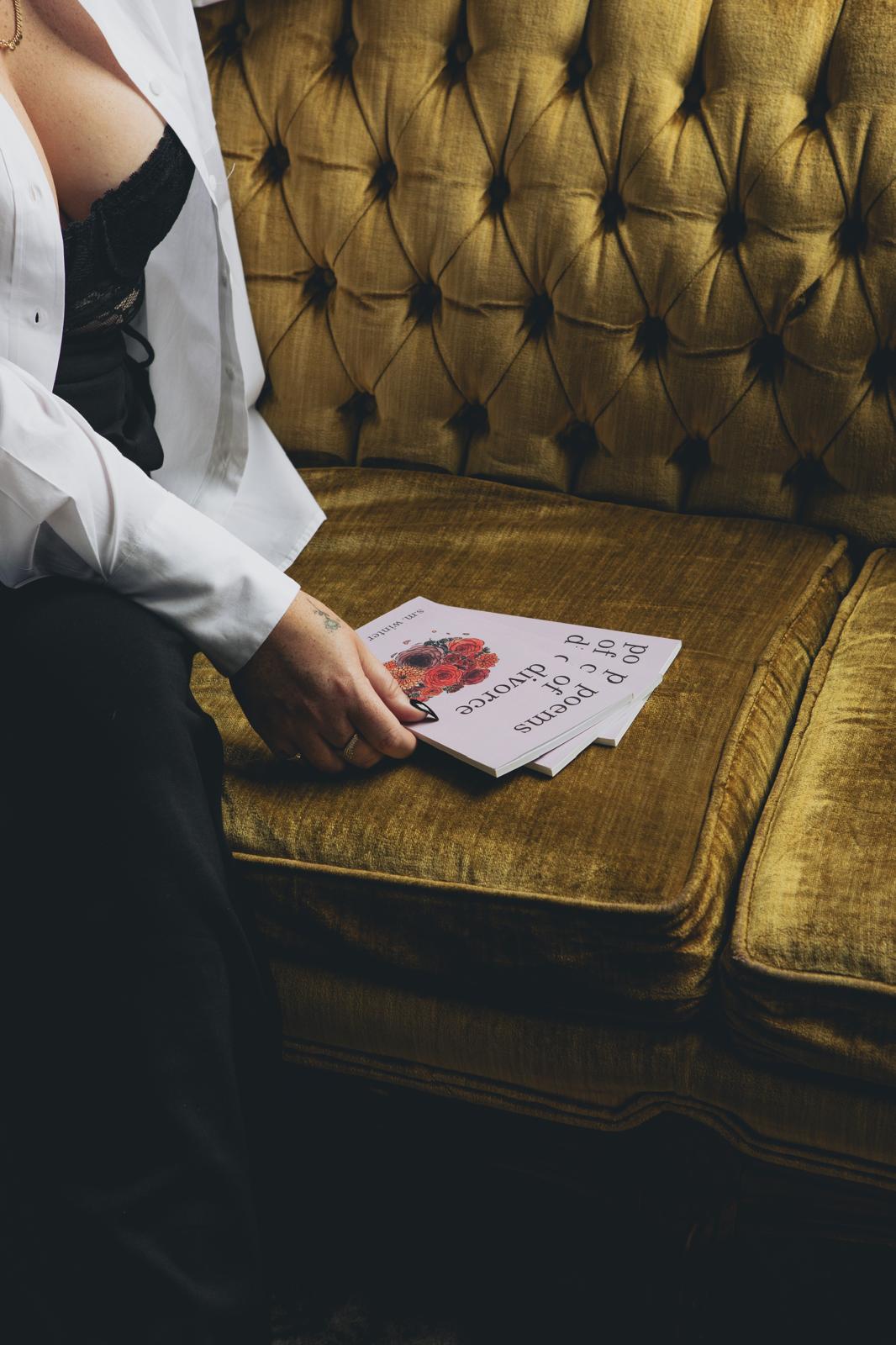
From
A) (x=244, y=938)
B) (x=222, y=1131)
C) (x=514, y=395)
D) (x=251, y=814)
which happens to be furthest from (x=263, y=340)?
(x=222, y=1131)

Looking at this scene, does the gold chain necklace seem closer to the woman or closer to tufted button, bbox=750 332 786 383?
the woman

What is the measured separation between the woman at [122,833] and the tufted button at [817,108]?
63 centimetres

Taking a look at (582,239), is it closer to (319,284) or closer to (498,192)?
(498,192)

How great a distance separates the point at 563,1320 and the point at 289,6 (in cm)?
131

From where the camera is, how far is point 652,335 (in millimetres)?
1203

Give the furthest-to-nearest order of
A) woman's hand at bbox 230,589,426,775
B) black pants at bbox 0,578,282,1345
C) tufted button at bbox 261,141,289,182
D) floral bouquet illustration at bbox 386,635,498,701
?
tufted button at bbox 261,141,289,182
floral bouquet illustration at bbox 386,635,498,701
woman's hand at bbox 230,589,426,775
black pants at bbox 0,578,282,1345

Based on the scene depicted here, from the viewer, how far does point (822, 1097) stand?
780mm

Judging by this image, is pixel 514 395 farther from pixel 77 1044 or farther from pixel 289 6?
pixel 77 1044

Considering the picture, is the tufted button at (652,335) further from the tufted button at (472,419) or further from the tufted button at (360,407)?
the tufted button at (360,407)

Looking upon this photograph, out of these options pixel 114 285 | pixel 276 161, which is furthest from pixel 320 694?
pixel 276 161

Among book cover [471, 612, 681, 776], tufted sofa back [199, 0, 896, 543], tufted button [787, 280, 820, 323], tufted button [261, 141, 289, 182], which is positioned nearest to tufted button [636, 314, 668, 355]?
tufted sofa back [199, 0, 896, 543]

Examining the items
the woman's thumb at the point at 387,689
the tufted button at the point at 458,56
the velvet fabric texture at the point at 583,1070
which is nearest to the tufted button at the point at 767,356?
the tufted button at the point at 458,56

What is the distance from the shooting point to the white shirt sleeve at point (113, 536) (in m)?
0.79

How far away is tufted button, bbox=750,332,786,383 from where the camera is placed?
1152 millimetres
